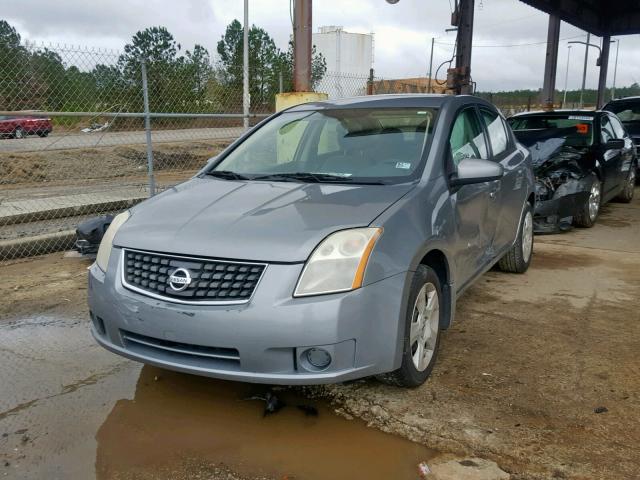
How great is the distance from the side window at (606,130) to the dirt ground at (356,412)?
4.84 metres

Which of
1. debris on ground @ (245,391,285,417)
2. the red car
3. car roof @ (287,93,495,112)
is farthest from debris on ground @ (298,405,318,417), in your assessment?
the red car

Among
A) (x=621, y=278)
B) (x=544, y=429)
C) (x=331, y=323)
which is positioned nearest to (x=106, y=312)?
(x=331, y=323)

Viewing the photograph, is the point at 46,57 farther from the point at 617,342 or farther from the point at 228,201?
the point at 617,342

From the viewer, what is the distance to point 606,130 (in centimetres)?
885

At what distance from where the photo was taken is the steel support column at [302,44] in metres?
7.60

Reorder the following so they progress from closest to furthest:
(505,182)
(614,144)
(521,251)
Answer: (505,182) < (521,251) < (614,144)

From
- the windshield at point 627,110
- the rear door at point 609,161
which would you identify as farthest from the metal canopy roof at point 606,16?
the rear door at point 609,161

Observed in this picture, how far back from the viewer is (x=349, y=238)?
2.76m

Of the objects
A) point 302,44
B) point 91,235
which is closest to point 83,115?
point 91,235

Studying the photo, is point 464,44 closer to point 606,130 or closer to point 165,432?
point 606,130

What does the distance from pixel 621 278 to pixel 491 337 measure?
226 centimetres

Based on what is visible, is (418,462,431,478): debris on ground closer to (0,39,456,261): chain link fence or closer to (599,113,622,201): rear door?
(0,39,456,261): chain link fence

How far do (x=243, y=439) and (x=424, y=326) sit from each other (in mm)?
1149

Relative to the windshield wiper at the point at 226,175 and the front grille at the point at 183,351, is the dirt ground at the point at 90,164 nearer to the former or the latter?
the windshield wiper at the point at 226,175
